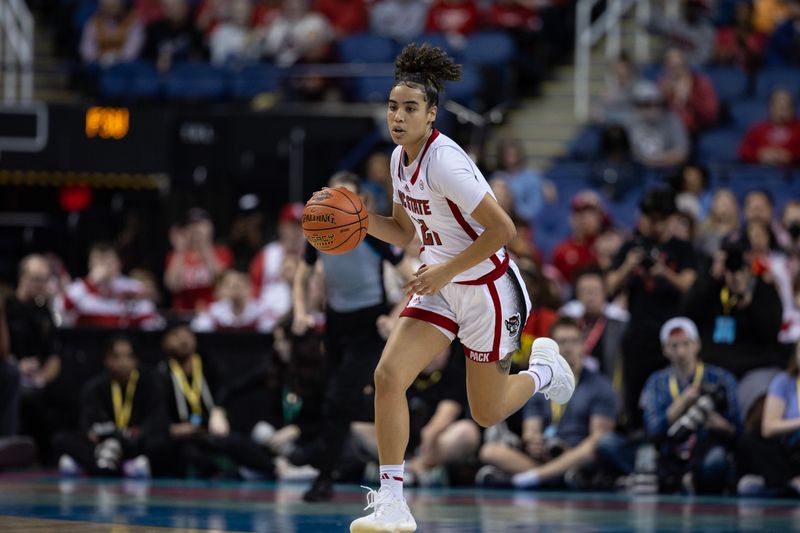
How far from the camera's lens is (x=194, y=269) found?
1448 cm

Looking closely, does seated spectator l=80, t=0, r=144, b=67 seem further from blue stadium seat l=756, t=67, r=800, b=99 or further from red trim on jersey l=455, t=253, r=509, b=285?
red trim on jersey l=455, t=253, r=509, b=285

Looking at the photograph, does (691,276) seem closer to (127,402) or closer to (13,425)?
(127,402)

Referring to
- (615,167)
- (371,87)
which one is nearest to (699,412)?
(615,167)

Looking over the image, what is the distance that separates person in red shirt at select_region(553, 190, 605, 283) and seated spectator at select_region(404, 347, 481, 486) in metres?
1.95

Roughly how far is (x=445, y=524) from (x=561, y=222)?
6.86m

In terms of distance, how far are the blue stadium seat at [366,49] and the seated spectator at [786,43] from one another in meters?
4.34

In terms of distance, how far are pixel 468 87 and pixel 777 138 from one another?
3.30 meters

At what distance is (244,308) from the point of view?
1335cm

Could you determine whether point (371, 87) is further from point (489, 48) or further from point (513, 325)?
point (513, 325)

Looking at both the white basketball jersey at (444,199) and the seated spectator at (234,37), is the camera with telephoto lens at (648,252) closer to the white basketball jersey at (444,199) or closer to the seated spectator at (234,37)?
the white basketball jersey at (444,199)

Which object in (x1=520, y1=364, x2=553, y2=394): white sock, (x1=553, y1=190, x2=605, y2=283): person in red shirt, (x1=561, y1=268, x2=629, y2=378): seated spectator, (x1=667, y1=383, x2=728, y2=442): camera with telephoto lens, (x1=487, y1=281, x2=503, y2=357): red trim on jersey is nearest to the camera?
(x1=487, y1=281, x2=503, y2=357): red trim on jersey

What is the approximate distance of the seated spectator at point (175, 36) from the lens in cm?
1789

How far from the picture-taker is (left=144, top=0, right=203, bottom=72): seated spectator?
17891mm

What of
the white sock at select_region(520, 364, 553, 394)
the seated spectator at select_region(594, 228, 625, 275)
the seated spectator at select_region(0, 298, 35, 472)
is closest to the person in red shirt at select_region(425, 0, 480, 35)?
the seated spectator at select_region(594, 228, 625, 275)
